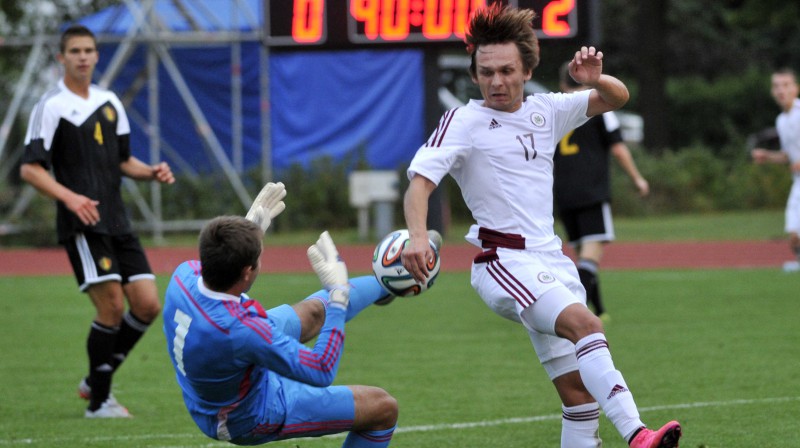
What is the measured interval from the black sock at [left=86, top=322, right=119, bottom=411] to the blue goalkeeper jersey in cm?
260

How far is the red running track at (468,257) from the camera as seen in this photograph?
57.7 ft

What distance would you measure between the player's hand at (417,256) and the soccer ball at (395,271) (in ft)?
0.37

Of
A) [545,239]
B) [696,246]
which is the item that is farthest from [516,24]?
[696,246]

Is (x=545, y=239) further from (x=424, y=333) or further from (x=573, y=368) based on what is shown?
(x=424, y=333)

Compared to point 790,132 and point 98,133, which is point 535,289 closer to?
point 98,133

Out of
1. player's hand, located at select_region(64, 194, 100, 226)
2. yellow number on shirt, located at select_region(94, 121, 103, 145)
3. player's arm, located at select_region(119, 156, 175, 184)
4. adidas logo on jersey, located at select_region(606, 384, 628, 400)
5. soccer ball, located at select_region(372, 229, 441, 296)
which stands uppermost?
yellow number on shirt, located at select_region(94, 121, 103, 145)

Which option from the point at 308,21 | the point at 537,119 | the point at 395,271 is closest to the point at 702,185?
the point at 308,21

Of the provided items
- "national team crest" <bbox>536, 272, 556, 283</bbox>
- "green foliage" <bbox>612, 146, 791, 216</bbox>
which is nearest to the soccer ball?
"national team crest" <bbox>536, 272, 556, 283</bbox>

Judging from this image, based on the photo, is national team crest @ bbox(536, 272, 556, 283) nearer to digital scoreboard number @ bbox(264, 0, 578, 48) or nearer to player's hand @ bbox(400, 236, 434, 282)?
player's hand @ bbox(400, 236, 434, 282)

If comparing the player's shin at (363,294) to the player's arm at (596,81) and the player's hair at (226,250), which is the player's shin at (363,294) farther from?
the player's arm at (596,81)

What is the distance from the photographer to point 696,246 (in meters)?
19.8

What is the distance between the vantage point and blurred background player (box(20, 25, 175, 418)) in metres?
7.85

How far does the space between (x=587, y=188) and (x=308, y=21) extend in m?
8.62

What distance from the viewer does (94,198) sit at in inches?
313
